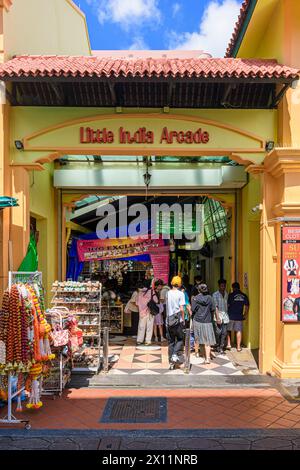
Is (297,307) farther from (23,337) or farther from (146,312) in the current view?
(23,337)

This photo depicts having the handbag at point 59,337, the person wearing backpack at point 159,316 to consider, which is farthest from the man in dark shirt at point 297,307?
the person wearing backpack at point 159,316

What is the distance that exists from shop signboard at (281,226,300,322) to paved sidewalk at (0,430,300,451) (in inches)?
96.8

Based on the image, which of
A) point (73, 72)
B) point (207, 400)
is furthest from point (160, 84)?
point (207, 400)

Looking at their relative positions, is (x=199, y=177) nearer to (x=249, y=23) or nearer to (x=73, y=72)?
(x=249, y=23)

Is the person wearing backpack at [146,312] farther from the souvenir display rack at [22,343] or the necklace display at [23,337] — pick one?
the necklace display at [23,337]

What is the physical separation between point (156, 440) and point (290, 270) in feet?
12.2

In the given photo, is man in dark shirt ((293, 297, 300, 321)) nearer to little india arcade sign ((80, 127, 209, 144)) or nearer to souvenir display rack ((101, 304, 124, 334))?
little india arcade sign ((80, 127, 209, 144))

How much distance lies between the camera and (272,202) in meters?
7.72

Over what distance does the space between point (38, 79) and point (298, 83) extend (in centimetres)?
451

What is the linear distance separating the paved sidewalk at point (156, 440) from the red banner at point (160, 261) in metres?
6.54

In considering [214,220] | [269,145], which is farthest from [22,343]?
[214,220]

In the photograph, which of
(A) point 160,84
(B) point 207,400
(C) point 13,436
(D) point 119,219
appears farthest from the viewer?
(D) point 119,219

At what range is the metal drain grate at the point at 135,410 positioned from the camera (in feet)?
18.4

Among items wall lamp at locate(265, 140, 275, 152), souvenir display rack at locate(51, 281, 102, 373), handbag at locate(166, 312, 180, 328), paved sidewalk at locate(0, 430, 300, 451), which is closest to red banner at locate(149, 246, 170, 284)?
handbag at locate(166, 312, 180, 328)
